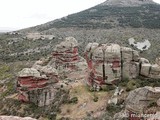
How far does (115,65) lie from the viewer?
55.2 m

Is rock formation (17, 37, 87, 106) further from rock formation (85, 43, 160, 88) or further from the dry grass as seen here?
rock formation (85, 43, 160, 88)

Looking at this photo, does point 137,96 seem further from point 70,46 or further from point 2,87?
point 2,87

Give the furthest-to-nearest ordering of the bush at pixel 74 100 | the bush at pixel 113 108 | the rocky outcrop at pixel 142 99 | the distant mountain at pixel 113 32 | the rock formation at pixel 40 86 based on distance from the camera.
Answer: the distant mountain at pixel 113 32
the rock formation at pixel 40 86
the bush at pixel 74 100
the bush at pixel 113 108
the rocky outcrop at pixel 142 99

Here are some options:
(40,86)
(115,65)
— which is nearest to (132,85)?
(115,65)

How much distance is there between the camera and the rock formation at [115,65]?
54938mm

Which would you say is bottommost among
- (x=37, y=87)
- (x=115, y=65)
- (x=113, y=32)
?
(x=113, y=32)

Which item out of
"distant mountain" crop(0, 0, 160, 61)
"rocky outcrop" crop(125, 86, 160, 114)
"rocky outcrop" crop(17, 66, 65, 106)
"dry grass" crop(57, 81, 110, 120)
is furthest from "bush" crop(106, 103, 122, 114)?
"distant mountain" crop(0, 0, 160, 61)

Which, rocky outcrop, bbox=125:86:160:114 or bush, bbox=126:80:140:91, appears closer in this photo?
rocky outcrop, bbox=125:86:160:114

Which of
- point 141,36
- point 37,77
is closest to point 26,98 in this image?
point 37,77

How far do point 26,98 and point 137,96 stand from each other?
22.5 metres

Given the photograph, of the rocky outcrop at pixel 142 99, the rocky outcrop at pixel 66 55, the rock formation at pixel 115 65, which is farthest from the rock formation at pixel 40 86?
the rocky outcrop at pixel 142 99

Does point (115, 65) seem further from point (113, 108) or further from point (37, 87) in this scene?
point (37, 87)

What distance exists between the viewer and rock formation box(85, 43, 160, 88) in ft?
180

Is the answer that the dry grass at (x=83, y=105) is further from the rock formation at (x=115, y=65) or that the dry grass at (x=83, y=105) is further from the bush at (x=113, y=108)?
the rock formation at (x=115, y=65)
